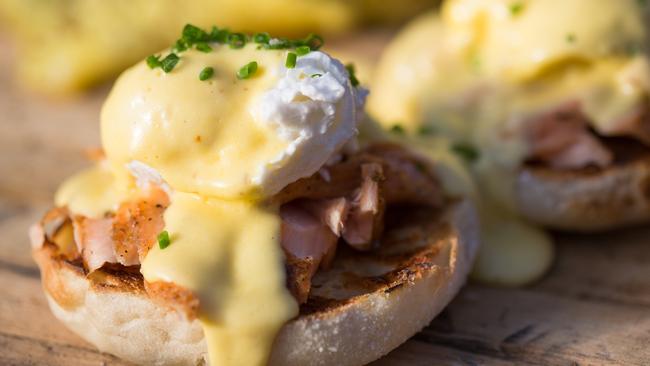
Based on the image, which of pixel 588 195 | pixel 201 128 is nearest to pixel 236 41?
pixel 201 128

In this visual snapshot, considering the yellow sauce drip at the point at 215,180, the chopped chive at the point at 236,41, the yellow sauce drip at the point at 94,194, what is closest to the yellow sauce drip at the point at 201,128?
the yellow sauce drip at the point at 215,180

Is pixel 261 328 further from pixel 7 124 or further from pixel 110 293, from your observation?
pixel 7 124

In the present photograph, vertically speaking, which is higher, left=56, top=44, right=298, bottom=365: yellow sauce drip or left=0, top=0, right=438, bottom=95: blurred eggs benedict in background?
left=0, top=0, right=438, bottom=95: blurred eggs benedict in background

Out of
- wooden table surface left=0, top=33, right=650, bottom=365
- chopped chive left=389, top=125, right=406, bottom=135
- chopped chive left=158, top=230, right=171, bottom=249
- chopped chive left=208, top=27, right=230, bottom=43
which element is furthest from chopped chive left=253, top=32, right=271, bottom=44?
wooden table surface left=0, top=33, right=650, bottom=365

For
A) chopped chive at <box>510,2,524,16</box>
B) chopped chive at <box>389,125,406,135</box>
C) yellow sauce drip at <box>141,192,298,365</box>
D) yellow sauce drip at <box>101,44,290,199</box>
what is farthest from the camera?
chopped chive at <box>510,2,524,16</box>

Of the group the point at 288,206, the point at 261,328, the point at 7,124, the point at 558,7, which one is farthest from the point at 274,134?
the point at 7,124

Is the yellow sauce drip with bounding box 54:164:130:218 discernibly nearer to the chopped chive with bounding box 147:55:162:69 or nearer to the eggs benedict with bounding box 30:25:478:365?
the eggs benedict with bounding box 30:25:478:365
